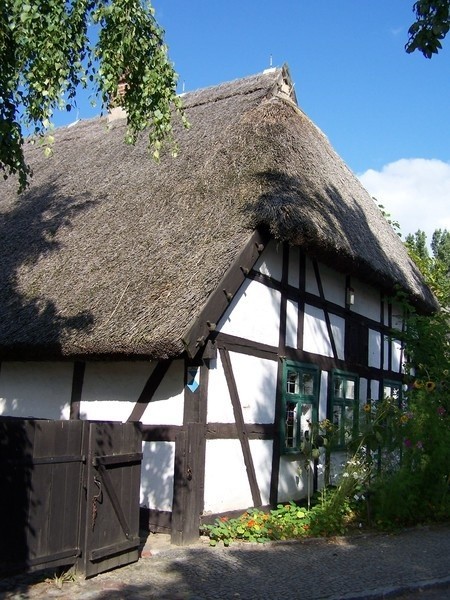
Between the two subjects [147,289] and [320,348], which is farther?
[320,348]

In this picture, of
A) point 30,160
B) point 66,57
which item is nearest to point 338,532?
point 66,57

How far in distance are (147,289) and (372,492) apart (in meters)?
3.98

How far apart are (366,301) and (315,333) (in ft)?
7.84

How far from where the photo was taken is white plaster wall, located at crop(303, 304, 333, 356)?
1010cm

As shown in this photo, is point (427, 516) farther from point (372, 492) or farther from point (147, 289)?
point (147, 289)

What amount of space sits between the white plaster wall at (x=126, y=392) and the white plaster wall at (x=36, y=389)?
1.46 feet

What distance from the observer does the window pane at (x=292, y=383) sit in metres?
9.59

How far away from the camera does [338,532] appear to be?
834 centimetres

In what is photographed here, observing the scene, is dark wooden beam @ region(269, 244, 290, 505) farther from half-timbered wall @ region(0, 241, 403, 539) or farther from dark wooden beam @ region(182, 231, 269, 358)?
dark wooden beam @ region(182, 231, 269, 358)

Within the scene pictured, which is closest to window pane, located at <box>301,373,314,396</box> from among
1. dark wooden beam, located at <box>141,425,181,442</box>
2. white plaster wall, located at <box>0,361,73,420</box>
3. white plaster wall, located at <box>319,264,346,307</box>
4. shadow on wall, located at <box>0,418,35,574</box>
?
white plaster wall, located at <box>319,264,346,307</box>

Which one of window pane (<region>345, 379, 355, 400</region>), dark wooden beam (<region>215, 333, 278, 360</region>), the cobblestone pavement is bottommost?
the cobblestone pavement

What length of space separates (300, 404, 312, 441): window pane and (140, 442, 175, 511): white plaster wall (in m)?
2.58

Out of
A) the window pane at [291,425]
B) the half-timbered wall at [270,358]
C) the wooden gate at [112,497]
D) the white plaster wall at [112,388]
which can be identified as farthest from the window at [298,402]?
the wooden gate at [112,497]

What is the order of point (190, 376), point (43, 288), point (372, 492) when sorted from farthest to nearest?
point (43, 288)
point (372, 492)
point (190, 376)
